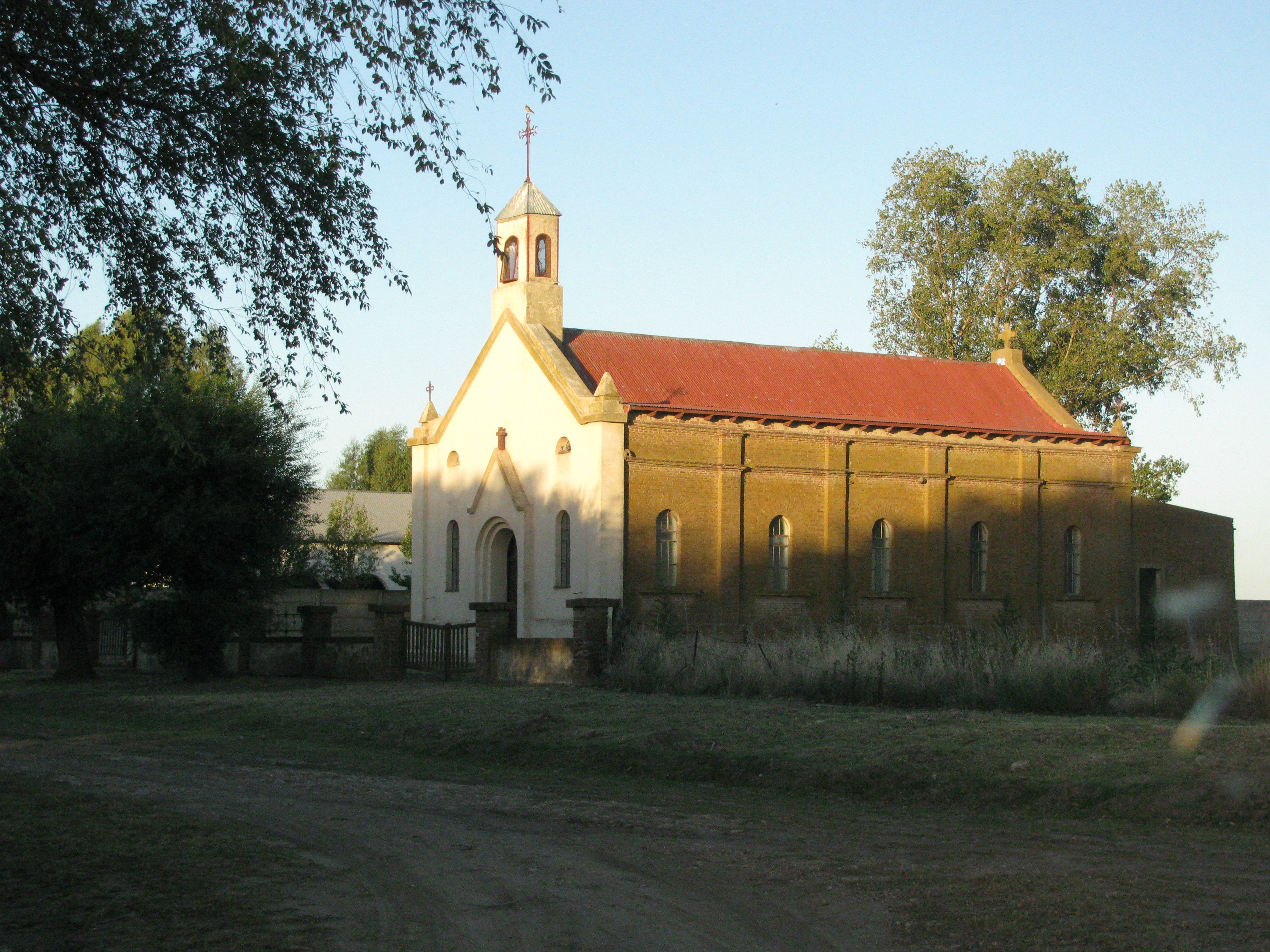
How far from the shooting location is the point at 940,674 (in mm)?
19281

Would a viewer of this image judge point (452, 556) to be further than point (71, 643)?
Yes

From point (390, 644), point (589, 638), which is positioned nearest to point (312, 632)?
point (390, 644)

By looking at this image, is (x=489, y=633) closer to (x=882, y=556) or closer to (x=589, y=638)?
(x=589, y=638)

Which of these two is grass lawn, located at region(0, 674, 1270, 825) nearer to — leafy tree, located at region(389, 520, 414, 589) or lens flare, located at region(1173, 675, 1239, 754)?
lens flare, located at region(1173, 675, 1239, 754)

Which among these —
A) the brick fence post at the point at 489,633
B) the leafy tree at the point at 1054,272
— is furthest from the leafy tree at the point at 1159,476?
the brick fence post at the point at 489,633

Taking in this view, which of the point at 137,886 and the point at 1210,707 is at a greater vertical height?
the point at 1210,707

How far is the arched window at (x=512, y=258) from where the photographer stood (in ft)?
116

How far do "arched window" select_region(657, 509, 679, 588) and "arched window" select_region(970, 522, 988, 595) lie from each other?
8897 millimetres

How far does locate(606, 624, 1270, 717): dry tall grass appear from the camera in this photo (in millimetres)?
17422

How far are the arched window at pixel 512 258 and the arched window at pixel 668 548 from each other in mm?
7792

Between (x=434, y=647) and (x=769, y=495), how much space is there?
9036mm

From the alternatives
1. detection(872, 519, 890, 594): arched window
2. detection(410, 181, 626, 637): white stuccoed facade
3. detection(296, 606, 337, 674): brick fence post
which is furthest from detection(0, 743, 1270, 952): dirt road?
detection(872, 519, 890, 594): arched window

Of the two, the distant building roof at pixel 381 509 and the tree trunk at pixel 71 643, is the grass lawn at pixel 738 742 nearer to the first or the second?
the tree trunk at pixel 71 643

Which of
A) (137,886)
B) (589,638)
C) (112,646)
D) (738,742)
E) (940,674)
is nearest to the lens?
(137,886)
